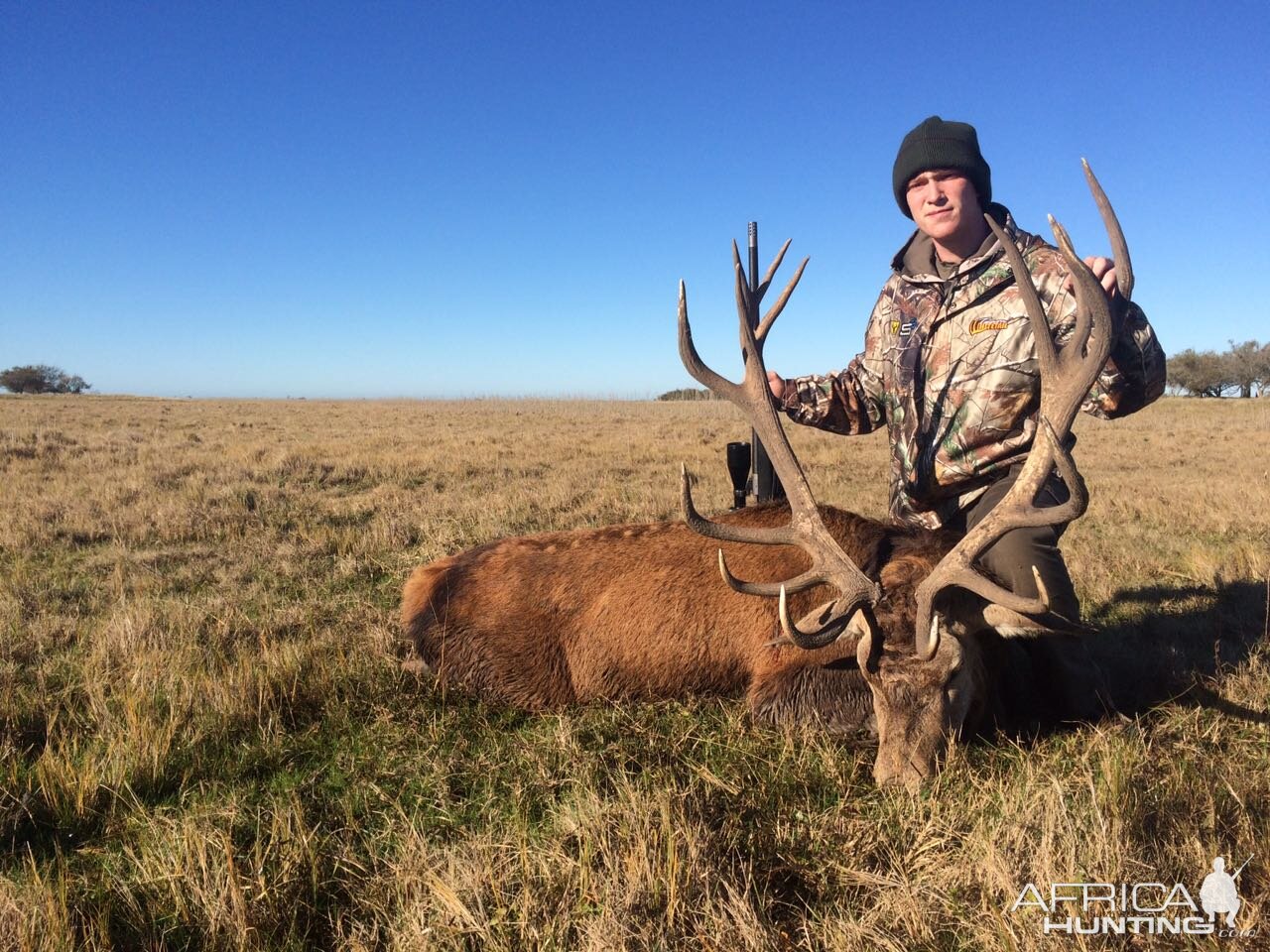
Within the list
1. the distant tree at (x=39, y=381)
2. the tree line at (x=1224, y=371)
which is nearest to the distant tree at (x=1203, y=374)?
the tree line at (x=1224, y=371)

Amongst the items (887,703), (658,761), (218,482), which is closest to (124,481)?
(218,482)

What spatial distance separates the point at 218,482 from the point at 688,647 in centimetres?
925

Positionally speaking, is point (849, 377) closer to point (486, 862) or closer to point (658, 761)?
point (658, 761)

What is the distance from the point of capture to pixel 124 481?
9.98m

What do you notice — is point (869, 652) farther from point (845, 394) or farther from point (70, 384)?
point (70, 384)

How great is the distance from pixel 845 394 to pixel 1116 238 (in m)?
1.63

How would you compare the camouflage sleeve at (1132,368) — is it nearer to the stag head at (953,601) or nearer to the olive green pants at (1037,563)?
the stag head at (953,601)

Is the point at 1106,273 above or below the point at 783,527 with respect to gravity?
above

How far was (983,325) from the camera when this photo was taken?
342 cm

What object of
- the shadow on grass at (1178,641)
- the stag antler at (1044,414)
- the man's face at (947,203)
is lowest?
the shadow on grass at (1178,641)

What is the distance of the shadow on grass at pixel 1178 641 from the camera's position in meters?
3.44

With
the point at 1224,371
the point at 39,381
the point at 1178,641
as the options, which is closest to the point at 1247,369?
the point at 1224,371

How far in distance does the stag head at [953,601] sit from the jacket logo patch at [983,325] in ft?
1.59
